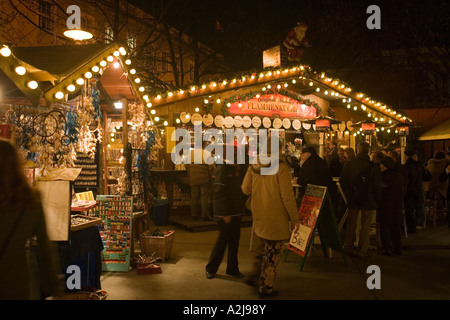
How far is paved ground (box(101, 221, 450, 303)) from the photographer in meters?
5.24

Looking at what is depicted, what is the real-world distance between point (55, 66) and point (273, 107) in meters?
8.06

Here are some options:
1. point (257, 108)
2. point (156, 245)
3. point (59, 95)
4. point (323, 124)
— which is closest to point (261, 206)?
point (156, 245)

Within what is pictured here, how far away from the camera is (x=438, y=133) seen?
21.9 m

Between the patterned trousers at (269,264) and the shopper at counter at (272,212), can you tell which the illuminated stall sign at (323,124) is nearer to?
the shopper at counter at (272,212)

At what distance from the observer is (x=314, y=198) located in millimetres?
6574

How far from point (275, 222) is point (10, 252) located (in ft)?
10.7

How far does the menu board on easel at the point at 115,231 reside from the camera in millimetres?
6281

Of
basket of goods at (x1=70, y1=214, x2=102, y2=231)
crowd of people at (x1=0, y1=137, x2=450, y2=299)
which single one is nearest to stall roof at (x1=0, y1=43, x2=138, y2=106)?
basket of goods at (x1=70, y1=214, x2=102, y2=231)

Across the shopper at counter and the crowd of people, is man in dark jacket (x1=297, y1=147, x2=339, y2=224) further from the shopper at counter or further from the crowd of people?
the shopper at counter

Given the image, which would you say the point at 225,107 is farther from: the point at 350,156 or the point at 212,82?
the point at 350,156

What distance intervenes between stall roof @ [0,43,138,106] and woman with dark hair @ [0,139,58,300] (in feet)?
6.90

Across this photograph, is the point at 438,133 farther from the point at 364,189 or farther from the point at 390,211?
the point at 364,189

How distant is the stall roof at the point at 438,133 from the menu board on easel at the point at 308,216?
17.4 meters

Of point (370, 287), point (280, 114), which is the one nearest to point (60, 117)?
point (370, 287)
